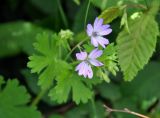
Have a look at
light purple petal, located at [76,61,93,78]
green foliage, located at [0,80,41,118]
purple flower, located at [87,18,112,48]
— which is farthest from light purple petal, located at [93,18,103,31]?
green foliage, located at [0,80,41,118]

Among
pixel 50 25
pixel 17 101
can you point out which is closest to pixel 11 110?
pixel 17 101

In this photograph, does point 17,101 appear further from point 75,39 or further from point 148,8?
point 148,8

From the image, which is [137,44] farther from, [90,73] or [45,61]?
[45,61]

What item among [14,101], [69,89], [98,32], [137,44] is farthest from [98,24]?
[14,101]

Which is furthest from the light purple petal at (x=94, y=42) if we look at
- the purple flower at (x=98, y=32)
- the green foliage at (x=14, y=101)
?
the green foliage at (x=14, y=101)

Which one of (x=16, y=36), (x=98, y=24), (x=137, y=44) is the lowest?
(x=137, y=44)
